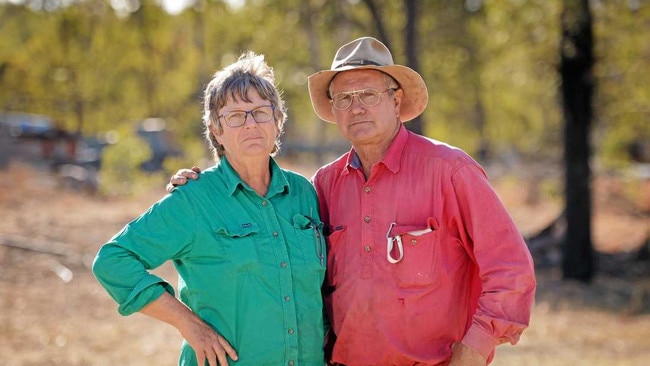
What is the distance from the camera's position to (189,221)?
3242 millimetres

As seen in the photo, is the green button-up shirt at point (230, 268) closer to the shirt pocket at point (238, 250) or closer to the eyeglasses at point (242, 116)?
the shirt pocket at point (238, 250)

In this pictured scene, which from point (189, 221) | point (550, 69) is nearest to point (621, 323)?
point (550, 69)

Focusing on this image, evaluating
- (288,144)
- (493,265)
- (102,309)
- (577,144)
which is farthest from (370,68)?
(288,144)

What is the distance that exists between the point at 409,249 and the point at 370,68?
0.82m

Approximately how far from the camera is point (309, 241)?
137 inches

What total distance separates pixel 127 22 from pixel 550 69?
22.9 m

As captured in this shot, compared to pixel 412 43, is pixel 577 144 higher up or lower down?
lower down

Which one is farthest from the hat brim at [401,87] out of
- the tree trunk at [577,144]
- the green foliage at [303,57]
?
the green foliage at [303,57]

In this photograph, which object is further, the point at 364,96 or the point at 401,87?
the point at 401,87

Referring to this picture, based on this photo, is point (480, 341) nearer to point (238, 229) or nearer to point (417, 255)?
point (417, 255)

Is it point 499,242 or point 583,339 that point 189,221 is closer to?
point 499,242

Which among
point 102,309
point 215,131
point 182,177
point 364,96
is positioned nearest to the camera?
point 182,177

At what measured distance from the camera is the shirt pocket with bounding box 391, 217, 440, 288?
11.2ft

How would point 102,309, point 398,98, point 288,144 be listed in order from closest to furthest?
point 398,98 < point 102,309 < point 288,144
